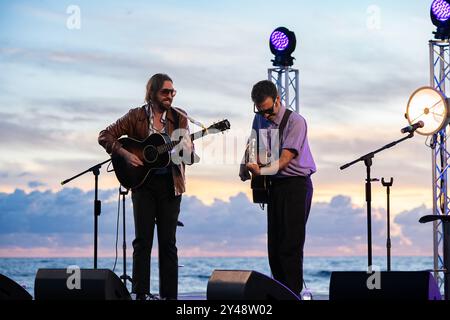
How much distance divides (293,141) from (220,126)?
23.4 inches

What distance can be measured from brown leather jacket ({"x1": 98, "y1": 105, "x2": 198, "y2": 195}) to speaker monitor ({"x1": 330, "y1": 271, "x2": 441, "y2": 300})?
1670 millimetres

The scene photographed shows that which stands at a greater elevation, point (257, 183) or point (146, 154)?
point (146, 154)

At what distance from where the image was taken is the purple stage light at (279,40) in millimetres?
7602

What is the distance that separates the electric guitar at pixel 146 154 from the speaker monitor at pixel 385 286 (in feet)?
5.87

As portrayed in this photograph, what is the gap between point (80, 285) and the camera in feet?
11.5

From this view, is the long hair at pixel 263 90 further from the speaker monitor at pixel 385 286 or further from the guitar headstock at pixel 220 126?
the speaker monitor at pixel 385 286

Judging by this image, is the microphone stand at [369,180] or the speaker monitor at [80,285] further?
the microphone stand at [369,180]

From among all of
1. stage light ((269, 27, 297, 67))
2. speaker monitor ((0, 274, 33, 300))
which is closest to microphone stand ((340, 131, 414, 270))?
stage light ((269, 27, 297, 67))

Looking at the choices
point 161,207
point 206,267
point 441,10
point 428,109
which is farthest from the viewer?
point 206,267

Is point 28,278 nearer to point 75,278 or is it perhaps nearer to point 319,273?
point 319,273

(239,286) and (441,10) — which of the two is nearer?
(239,286)

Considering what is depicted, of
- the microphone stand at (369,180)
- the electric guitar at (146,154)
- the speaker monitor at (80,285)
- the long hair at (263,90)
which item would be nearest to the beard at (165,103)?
the electric guitar at (146,154)

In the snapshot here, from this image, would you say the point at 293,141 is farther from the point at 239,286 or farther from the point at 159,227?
the point at 239,286

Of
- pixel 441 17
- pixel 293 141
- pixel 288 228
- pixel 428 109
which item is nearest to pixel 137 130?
pixel 293 141
